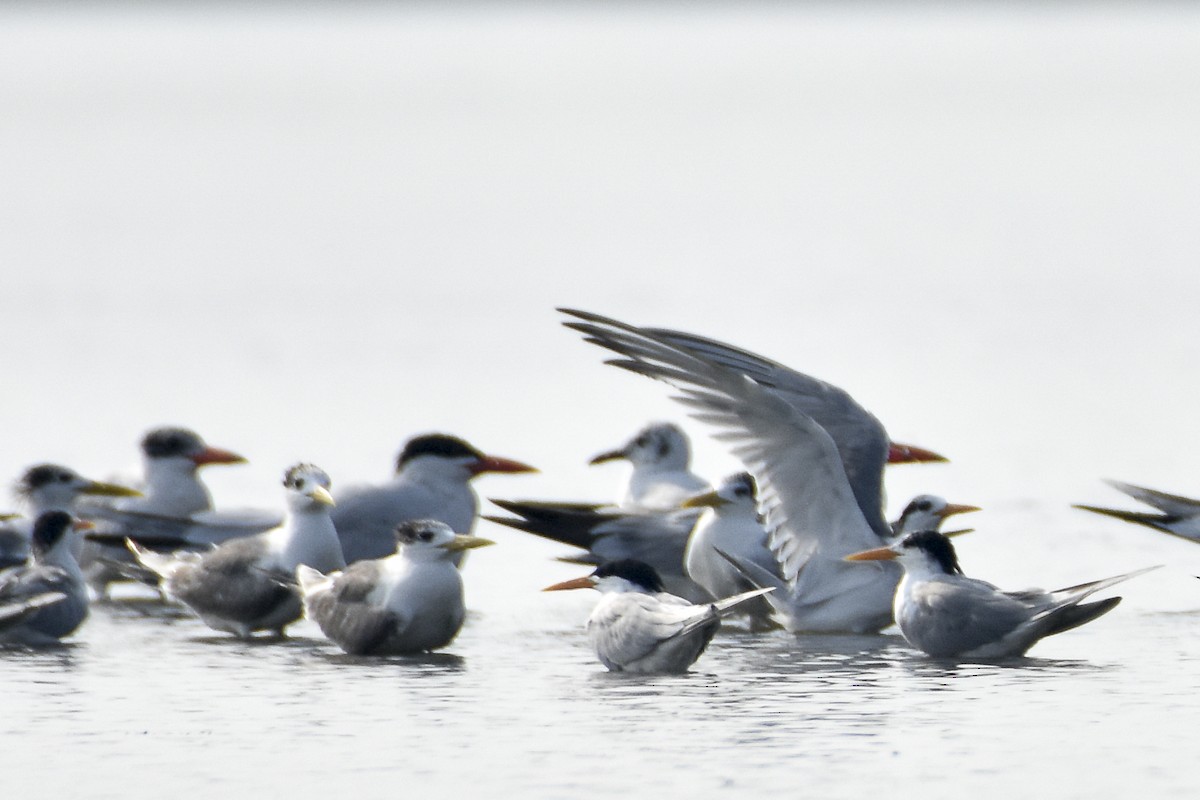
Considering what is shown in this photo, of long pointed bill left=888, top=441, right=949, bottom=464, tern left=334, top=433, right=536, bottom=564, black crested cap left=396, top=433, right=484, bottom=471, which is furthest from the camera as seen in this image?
black crested cap left=396, top=433, right=484, bottom=471

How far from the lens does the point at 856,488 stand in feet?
32.3

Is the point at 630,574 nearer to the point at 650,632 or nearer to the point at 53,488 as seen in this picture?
the point at 650,632

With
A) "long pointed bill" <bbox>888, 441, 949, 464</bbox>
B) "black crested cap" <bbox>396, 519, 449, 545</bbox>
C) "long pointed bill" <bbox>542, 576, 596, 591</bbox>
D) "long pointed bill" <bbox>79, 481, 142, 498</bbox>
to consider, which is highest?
"long pointed bill" <bbox>888, 441, 949, 464</bbox>

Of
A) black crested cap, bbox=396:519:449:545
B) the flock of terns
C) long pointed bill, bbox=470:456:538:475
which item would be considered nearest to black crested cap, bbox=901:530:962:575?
the flock of terns

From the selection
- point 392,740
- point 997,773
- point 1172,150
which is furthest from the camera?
point 1172,150

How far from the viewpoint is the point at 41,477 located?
10.7 m

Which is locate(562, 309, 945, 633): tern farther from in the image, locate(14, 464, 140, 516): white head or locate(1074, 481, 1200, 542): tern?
locate(14, 464, 140, 516): white head

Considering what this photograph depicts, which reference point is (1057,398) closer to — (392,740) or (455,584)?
(455,584)

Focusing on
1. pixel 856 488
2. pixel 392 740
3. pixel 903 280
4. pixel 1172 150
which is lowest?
pixel 392 740

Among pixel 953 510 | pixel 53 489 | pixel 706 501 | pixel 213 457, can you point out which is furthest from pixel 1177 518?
pixel 53 489

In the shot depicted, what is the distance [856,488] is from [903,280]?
16503mm

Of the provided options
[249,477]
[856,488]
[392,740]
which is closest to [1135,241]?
[249,477]

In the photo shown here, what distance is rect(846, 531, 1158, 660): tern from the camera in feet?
27.6

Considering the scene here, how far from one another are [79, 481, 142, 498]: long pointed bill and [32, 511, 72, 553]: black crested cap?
1160 mm
